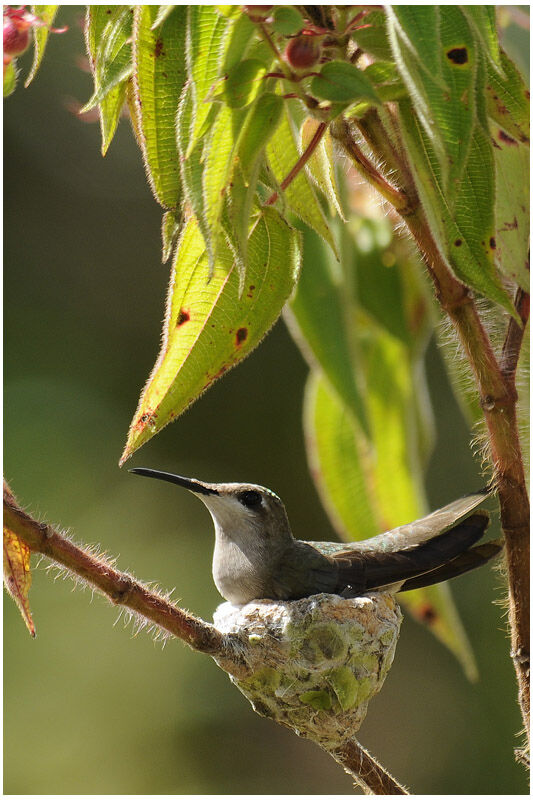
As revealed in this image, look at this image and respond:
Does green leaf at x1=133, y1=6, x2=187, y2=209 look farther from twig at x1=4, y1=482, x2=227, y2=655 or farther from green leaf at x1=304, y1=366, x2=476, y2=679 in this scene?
green leaf at x1=304, y1=366, x2=476, y2=679

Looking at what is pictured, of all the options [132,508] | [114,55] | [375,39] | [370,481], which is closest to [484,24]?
[375,39]

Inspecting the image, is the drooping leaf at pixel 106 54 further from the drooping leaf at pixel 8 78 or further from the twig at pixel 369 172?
the twig at pixel 369 172

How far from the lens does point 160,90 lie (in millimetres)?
1091

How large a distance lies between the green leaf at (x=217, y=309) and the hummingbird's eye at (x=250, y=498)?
0.88 m

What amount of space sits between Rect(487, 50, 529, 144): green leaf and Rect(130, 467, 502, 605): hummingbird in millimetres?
839

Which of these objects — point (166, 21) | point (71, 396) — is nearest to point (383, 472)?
point (166, 21)

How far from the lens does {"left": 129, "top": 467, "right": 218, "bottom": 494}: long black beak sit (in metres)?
1.89

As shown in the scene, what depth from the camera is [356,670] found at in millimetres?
1789

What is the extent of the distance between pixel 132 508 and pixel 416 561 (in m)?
4.02

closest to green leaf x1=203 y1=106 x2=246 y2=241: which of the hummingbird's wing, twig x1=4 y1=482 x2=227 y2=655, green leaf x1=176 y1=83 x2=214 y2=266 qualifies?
green leaf x1=176 y1=83 x2=214 y2=266

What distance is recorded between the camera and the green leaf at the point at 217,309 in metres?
1.21

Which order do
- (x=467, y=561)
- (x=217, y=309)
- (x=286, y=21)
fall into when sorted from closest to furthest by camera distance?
(x=286, y=21) < (x=217, y=309) < (x=467, y=561)

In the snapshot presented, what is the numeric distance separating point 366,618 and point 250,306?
0.88 metres

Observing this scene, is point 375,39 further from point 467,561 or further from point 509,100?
point 467,561
